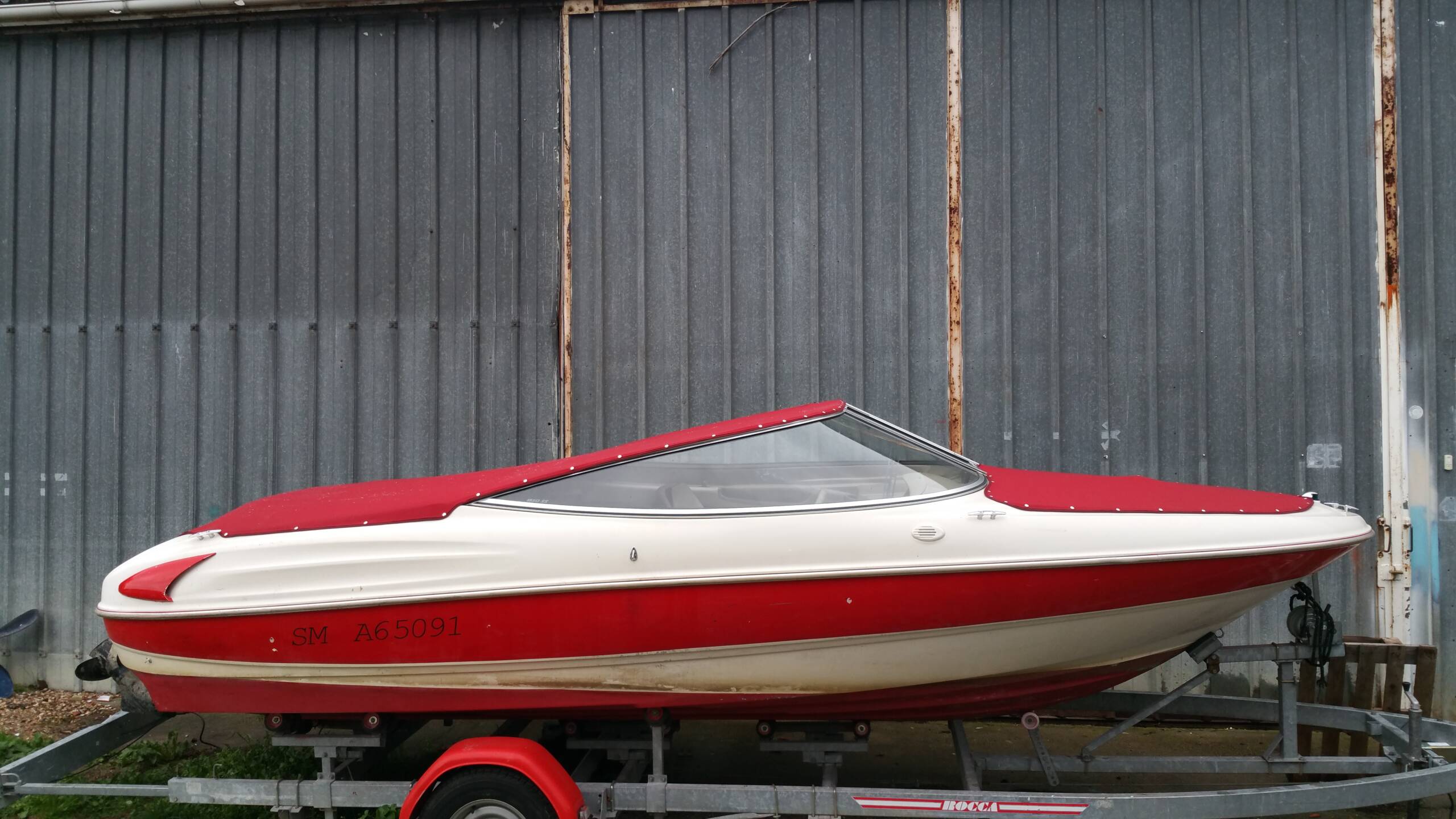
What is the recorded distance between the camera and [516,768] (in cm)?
259

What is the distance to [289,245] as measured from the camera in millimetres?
4930

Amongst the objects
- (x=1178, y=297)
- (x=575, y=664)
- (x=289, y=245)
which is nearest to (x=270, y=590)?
(x=575, y=664)

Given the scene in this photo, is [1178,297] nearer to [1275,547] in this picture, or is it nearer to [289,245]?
[1275,547]

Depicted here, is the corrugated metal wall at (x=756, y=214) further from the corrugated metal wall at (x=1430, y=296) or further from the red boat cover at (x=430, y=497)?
the corrugated metal wall at (x=1430, y=296)

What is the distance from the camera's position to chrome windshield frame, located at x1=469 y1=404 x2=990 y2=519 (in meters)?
2.68

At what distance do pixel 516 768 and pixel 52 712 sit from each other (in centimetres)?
365

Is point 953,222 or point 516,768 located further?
point 953,222

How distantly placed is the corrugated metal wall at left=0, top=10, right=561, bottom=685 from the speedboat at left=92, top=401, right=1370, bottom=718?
2.04 metres

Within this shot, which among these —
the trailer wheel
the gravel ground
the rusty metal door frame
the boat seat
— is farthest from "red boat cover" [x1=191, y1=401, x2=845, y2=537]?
the rusty metal door frame

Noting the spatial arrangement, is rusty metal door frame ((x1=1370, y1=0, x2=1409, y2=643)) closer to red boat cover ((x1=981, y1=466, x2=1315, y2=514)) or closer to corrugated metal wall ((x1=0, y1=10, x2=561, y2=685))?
red boat cover ((x1=981, y1=466, x2=1315, y2=514))

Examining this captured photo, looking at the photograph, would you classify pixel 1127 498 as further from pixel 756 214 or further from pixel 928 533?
pixel 756 214

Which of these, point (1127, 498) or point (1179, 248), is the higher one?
point (1179, 248)

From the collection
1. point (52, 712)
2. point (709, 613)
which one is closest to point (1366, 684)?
point (709, 613)

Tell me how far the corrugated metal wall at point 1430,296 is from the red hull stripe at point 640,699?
2.56m
